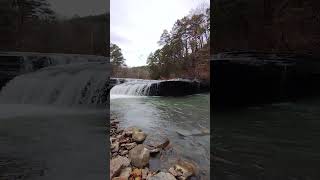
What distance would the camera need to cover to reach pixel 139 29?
2.23 m

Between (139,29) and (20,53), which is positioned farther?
(139,29)

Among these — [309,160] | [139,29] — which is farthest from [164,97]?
[309,160]

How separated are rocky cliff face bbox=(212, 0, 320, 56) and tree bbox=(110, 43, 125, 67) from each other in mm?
743

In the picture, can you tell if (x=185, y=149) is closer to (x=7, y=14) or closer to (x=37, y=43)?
(x=37, y=43)

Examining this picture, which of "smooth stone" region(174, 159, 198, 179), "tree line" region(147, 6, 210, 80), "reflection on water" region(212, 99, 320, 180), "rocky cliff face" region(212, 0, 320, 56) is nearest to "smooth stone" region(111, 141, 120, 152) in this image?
"smooth stone" region(174, 159, 198, 179)

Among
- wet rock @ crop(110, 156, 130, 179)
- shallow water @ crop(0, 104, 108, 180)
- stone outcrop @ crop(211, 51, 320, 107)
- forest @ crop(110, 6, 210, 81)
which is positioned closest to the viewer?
shallow water @ crop(0, 104, 108, 180)

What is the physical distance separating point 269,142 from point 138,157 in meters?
0.89

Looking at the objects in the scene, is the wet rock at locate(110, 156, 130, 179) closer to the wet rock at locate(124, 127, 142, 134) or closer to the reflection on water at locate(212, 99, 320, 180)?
the wet rock at locate(124, 127, 142, 134)

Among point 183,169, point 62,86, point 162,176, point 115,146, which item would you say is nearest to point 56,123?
point 62,86

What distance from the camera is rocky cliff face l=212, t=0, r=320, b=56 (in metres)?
2.40

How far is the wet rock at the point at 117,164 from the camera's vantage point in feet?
7.00

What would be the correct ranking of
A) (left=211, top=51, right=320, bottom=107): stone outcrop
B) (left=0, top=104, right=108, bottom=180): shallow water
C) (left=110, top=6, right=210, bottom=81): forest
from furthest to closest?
1. (left=211, top=51, right=320, bottom=107): stone outcrop
2. (left=110, top=6, right=210, bottom=81): forest
3. (left=0, top=104, right=108, bottom=180): shallow water

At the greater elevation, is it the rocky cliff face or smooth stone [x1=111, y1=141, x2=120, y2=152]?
the rocky cliff face

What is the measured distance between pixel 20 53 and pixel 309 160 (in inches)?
76.3
